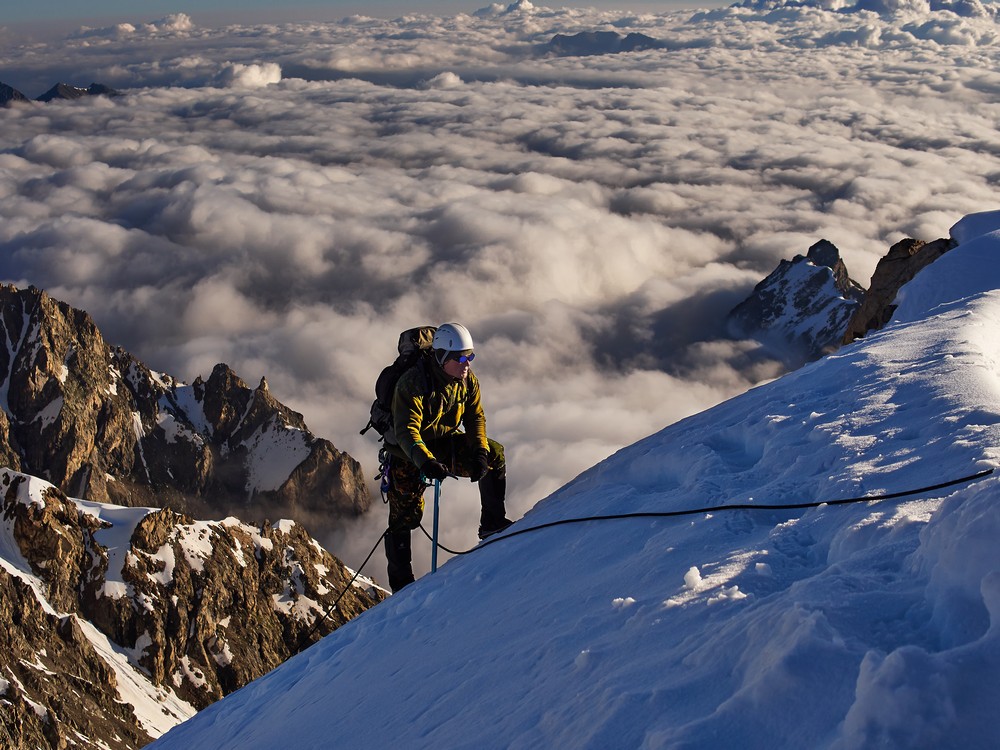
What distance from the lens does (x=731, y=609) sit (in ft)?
15.2

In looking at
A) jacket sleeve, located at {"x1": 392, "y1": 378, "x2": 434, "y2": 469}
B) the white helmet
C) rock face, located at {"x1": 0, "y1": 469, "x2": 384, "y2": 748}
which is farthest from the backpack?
rock face, located at {"x1": 0, "y1": 469, "x2": 384, "y2": 748}

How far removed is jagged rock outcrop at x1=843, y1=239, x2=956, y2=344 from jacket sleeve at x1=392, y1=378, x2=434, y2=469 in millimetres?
18342

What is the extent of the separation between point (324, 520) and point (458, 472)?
191 metres

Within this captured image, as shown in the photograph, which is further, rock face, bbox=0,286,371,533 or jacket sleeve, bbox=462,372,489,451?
rock face, bbox=0,286,371,533

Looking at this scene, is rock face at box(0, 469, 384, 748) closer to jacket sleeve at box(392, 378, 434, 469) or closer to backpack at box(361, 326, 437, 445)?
backpack at box(361, 326, 437, 445)

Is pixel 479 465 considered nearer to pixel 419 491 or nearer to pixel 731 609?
pixel 419 491

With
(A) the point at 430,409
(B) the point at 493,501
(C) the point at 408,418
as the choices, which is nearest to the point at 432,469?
(C) the point at 408,418

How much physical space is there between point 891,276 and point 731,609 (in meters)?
25.1

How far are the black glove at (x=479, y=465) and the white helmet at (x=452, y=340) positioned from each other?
161cm

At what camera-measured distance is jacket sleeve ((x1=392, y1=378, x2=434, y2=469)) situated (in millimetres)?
9812

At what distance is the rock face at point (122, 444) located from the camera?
173750mm

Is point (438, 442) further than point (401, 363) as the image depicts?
Yes

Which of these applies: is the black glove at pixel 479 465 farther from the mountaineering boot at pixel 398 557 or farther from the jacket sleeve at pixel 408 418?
the mountaineering boot at pixel 398 557

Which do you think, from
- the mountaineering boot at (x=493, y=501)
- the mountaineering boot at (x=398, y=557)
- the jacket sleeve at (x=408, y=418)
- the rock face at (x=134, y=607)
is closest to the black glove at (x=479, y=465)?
the mountaineering boot at (x=493, y=501)
